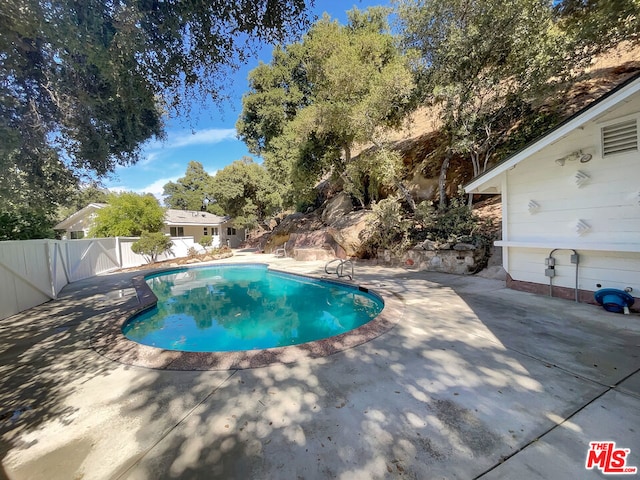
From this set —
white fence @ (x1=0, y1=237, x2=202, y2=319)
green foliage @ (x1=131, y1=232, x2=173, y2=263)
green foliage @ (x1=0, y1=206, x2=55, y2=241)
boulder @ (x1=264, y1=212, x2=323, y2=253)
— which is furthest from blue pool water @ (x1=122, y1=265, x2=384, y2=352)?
boulder @ (x1=264, y1=212, x2=323, y2=253)

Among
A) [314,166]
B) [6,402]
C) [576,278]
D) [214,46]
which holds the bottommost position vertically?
[6,402]

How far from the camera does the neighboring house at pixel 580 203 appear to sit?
4.39m

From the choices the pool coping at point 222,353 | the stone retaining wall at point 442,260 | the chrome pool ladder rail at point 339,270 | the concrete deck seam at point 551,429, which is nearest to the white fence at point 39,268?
the pool coping at point 222,353

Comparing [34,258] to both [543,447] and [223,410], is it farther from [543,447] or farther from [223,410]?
[543,447]

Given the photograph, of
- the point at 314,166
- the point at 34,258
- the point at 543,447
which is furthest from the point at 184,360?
the point at 314,166

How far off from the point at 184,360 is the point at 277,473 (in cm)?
214

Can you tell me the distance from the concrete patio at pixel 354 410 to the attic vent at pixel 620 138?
2840 mm

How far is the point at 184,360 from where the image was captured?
10.9 ft

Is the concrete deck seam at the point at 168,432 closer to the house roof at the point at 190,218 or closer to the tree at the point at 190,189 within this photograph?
the house roof at the point at 190,218

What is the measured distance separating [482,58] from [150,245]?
17.0 meters

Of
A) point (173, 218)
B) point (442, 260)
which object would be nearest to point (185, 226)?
point (173, 218)

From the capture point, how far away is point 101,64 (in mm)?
2898

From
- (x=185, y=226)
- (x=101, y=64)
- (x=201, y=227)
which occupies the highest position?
(x=101, y=64)

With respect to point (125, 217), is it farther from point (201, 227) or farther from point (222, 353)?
point (222, 353)
